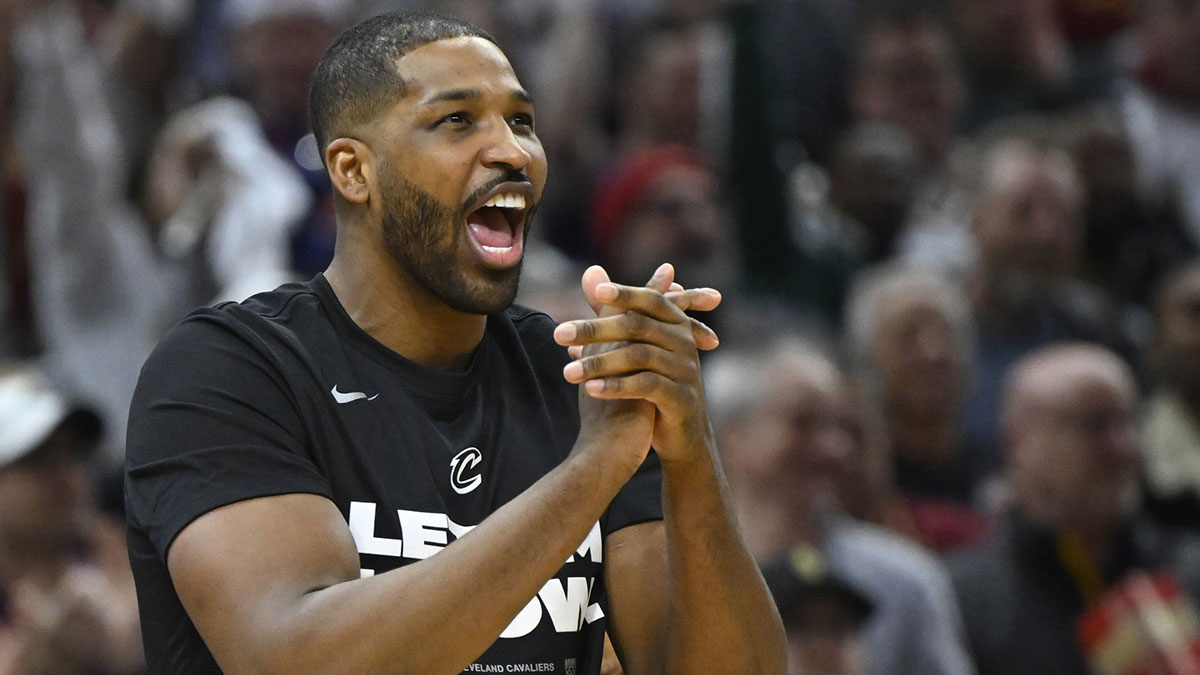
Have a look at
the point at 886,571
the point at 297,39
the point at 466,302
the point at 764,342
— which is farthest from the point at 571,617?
the point at 297,39

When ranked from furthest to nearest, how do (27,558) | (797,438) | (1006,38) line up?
(1006,38) < (797,438) < (27,558)

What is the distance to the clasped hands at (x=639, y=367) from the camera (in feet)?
8.52

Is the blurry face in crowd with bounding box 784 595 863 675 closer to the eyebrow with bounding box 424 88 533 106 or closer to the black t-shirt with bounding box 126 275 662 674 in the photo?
the black t-shirt with bounding box 126 275 662 674

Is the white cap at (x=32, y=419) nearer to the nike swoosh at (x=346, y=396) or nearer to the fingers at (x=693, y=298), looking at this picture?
the nike swoosh at (x=346, y=396)

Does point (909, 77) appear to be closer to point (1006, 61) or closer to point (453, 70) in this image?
point (1006, 61)

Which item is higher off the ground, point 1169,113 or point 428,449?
point 1169,113

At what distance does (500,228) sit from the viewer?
9.30 feet

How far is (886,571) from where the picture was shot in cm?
560

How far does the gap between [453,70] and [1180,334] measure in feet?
16.0

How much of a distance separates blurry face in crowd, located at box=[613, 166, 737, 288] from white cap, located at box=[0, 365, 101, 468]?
230 cm

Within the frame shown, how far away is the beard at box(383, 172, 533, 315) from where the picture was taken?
2766mm

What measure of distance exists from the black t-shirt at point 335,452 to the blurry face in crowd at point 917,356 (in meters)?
3.74

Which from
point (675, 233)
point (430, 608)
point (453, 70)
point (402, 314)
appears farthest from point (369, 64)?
point (675, 233)

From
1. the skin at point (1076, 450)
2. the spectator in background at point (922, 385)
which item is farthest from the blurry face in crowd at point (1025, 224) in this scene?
the skin at point (1076, 450)
